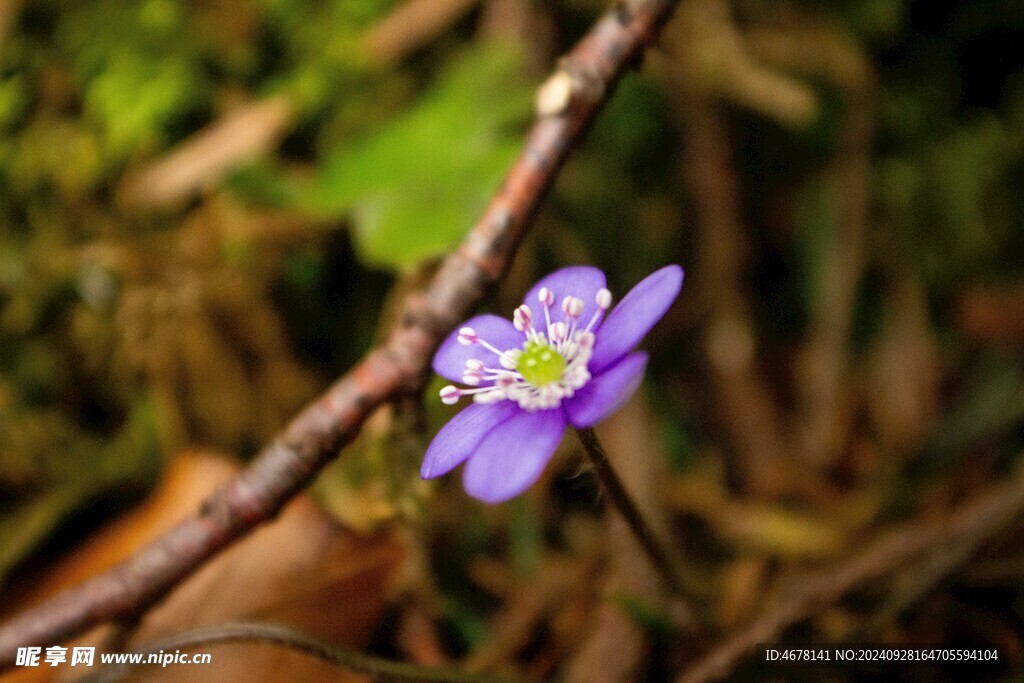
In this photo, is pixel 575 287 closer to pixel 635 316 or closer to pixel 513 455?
pixel 635 316

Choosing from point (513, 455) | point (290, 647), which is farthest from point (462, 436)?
point (290, 647)

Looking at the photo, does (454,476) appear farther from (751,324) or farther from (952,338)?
(952,338)

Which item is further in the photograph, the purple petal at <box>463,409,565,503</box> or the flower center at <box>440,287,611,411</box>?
the flower center at <box>440,287,611,411</box>

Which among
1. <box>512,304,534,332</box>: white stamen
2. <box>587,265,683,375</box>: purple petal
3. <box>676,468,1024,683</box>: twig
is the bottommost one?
<box>676,468,1024,683</box>: twig

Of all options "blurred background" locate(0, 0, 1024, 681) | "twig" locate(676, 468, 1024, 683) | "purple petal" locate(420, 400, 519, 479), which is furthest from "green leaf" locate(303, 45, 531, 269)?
"twig" locate(676, 468, 1024, 683)

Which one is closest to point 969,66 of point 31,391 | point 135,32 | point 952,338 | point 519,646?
point 952,338

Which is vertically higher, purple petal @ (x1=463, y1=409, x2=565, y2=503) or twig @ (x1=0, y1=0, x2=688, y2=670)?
twig @ (x1=0, y1=0, x2=688, y2=670)

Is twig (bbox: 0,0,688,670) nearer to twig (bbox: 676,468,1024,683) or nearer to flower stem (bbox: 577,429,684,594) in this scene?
flower stem (bbox: 577,429,684,594)
